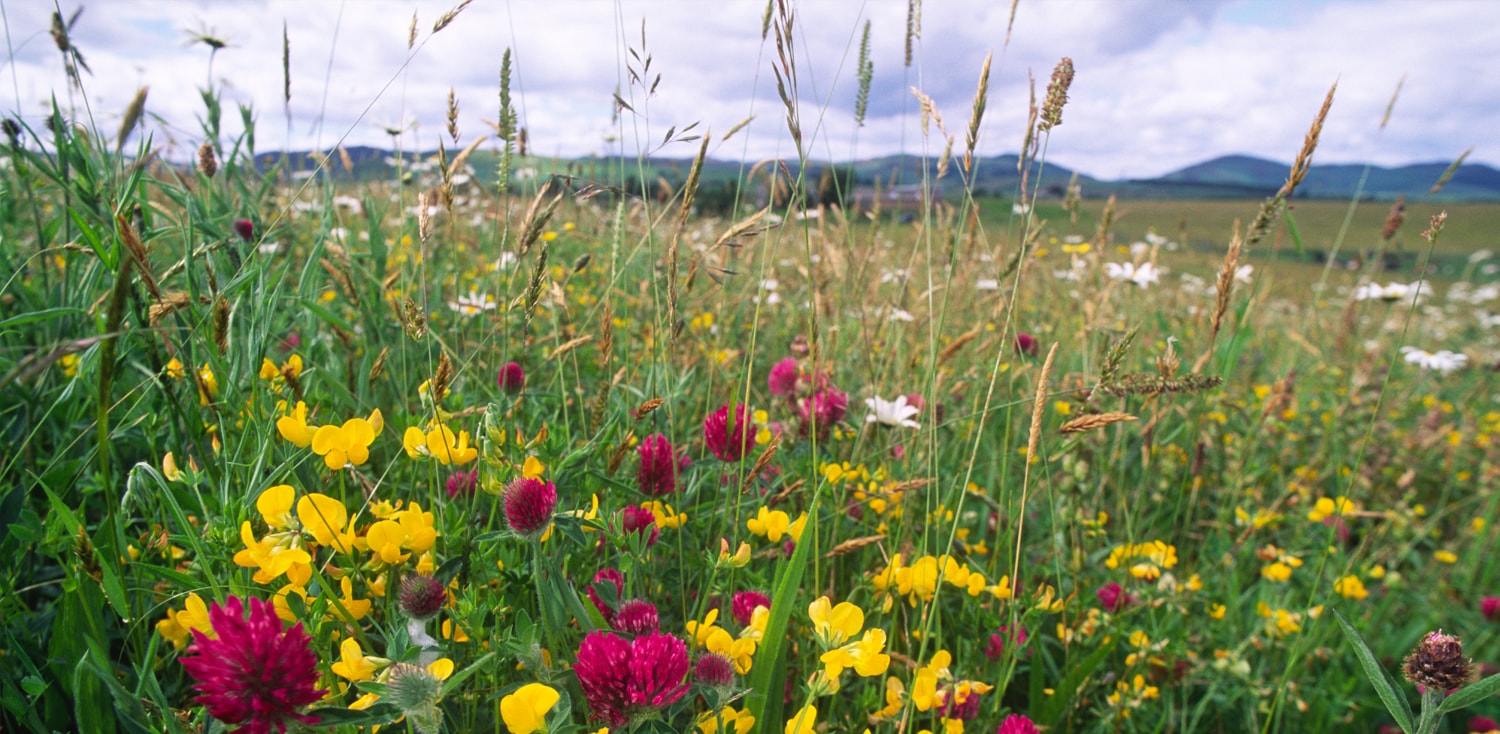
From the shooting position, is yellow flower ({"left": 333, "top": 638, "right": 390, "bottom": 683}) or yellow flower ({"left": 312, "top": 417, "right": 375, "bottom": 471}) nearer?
yellow flower ({"left": 333, "top": 638, "right": 390, "bottom": 683})

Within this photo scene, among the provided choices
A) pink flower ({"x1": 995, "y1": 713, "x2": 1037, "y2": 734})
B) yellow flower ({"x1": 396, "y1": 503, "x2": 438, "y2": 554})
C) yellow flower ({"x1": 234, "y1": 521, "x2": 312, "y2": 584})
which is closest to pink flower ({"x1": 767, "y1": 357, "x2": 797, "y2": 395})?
pink flower ({"x1": 995, "y1": 713, "x2": 1037, "y2": 734})

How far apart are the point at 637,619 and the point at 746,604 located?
15cm

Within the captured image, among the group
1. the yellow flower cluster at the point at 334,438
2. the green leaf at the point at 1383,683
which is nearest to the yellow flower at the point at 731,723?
the yellow flower cluster at the point at 334,438

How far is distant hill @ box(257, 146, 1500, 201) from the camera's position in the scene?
1592mm

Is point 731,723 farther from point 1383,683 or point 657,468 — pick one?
point 1383,683

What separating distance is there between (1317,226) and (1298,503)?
5061cm

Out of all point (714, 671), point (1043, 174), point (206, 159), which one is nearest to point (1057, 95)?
point (1043, 174)

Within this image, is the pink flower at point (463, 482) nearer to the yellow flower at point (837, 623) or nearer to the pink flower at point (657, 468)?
the pink flower at point (657, 468)

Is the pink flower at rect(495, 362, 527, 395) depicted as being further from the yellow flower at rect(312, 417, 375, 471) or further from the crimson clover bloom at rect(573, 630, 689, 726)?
the crimson clover bloom at rect(573, 630, 689, 726)

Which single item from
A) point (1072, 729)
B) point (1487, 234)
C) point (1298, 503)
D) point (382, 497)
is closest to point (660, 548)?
point (382, 497)

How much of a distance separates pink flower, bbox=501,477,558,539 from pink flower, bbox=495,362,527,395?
1.47 ft

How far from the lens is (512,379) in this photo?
1229 millimetres

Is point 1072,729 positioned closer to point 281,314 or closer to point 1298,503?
point 1298,503

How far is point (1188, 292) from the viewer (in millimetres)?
5562
